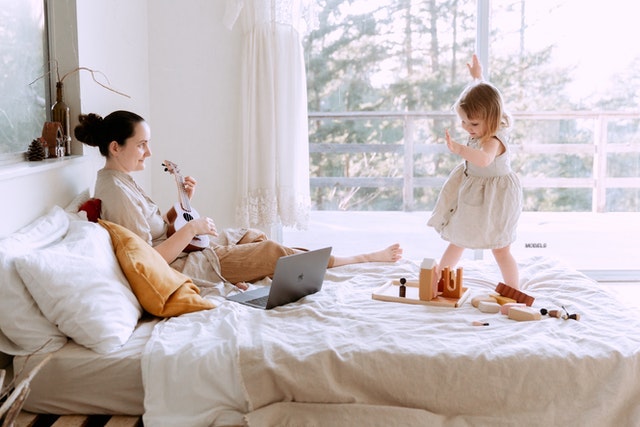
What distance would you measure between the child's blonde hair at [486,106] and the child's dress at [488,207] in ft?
0.19

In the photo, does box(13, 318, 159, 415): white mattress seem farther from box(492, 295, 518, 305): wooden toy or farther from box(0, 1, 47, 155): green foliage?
box(492, 295, 518, 305): wooden toy

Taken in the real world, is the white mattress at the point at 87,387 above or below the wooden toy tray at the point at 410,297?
below

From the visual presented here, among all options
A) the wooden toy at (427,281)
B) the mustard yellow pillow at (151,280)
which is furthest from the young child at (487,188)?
the mustard yellow pillow at (151,280)

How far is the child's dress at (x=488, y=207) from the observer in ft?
9.43

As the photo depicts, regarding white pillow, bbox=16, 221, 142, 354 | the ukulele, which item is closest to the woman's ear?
the ukulele

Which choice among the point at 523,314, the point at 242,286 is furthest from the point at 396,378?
the point at 242,286

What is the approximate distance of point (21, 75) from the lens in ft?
8.59

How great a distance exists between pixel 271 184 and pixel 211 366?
2006mm

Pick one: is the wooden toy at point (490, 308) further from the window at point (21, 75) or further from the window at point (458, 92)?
the window at point (458, 92)

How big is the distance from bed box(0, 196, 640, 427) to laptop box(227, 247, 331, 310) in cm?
29

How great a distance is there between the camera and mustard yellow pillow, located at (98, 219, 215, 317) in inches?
88.6

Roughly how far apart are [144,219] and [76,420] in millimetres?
879

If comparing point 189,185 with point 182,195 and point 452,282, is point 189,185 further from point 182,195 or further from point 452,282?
point 452,282

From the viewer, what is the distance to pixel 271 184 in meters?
3.85
